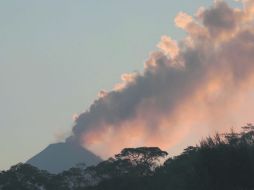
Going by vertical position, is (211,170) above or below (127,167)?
below

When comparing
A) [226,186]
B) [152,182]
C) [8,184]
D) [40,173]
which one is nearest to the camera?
[226,186]

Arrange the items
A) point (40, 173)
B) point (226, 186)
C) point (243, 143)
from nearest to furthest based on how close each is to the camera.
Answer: point (226, 186)
point (243, 143)
point (40, 173)

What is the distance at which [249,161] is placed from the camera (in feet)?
200

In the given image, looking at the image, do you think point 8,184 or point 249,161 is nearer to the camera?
point 249,161

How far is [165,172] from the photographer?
11106 centimetres

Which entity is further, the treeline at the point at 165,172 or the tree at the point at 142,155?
the tree at the point at 142,155

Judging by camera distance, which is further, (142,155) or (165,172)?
(142,155)

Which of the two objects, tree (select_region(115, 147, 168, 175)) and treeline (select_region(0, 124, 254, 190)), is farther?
tree (select_region(115, 147, 168, 175))

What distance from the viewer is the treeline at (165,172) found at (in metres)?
60.3

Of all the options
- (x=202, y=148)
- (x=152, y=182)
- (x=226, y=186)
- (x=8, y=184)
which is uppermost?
(x=8, y=184)

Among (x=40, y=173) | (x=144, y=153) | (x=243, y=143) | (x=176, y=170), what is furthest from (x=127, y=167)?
(x=243, y=143)

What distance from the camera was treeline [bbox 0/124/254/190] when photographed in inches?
2375

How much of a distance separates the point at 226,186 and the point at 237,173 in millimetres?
1636

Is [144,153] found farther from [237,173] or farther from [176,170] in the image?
Result: [237,173]
